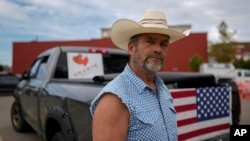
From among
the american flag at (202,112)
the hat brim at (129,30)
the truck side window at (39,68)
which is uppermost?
the hat brim at (129,30)

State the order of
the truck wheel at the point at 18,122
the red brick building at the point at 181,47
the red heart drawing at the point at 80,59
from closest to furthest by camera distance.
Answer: the red heart drawing at the point at 80,59, the truck wheel at the point at 18,122, the red brick building at the point at 181,47

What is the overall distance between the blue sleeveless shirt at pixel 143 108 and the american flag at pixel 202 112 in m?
1.70

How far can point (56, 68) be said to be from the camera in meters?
4.90

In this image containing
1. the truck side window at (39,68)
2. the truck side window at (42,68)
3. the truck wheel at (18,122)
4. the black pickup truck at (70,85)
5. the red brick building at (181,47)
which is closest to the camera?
the black pickup truck at (70,85)

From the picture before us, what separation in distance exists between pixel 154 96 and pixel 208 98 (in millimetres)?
2330

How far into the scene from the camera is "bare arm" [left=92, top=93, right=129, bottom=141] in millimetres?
1600

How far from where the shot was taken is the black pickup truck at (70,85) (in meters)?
3.32

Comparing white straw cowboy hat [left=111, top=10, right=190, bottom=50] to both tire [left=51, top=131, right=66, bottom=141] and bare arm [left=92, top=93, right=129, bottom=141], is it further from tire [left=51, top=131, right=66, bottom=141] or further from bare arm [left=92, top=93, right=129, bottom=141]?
tire [left=51, top=131, right=66, bottom=141]

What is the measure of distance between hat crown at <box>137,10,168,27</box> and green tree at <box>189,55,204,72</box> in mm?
29997

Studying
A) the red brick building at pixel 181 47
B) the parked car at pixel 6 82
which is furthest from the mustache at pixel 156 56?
the red brick building at pixel 181 47

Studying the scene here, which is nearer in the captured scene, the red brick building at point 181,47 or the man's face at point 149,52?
the man's face at point 149,52

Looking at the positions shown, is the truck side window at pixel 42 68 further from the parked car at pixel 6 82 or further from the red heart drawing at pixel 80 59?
the parked car at pixel 6 82

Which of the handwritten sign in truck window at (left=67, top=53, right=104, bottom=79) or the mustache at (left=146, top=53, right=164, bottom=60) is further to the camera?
the handwritten sign in truck window at (left=67, top=53, right=104, bottom=79)

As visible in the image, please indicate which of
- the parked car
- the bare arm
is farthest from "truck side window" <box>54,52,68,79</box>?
the parked car
